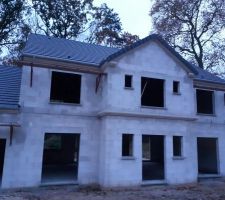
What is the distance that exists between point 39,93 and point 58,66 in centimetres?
180

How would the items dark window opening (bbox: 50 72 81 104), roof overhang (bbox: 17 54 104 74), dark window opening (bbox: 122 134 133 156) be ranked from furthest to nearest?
1. dark window opening (bbox: 50 72 81 104)
2. dark window opening (bbox: 122 134 133 156)
3. roof overhang (bbox: 17 54 104 74)

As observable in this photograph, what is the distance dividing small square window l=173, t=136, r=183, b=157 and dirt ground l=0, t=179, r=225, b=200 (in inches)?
77.7

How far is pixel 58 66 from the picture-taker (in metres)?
13.8

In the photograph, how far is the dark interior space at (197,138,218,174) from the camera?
1858cm

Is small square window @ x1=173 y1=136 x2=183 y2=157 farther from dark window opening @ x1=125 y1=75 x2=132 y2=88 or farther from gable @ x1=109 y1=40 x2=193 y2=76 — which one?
dark window opening @ x1=125 y1=75 x2=132 y2=88

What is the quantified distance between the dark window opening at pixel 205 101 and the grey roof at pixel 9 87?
12.6 m

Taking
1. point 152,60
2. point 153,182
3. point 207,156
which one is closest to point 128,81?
point 152,60

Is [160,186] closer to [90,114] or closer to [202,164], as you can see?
[90,114]

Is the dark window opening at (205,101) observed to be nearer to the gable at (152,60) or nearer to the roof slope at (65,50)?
the gable at (152,60)

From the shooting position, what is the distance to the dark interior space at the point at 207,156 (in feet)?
61.0

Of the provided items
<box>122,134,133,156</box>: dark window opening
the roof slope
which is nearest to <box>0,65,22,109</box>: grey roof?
the roof slope

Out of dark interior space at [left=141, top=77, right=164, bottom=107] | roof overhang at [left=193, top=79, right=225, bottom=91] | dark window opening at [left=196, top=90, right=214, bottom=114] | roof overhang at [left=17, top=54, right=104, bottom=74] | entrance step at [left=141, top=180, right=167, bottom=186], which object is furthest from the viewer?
dark window opening at [left=196, top=90, right=214, bottom=114]

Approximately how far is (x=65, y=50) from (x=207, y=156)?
13.4m

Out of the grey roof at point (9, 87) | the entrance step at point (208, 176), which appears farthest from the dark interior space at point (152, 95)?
the grey roof at point (9, 87)
